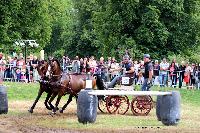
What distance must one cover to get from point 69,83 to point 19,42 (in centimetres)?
3787

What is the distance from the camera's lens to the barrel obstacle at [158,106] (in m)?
18.2

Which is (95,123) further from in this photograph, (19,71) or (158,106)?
(19,71)

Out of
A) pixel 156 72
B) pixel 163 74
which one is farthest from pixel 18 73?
pixel 163 74

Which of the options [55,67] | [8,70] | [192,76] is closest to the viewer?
[55,67]

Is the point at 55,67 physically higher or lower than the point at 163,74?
higher

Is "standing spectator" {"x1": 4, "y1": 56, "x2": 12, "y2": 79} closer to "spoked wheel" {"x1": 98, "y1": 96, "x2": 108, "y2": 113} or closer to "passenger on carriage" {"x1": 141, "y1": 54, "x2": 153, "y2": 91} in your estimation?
"spoked wheel" {"x1": 98, "y1": 96, "x2": 108, "y2": 113}

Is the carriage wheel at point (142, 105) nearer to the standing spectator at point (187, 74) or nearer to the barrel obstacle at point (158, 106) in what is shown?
the barrel obstacle at point (158, 106)

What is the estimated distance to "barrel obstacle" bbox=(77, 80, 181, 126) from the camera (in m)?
18.2

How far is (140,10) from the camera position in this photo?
5444 cm

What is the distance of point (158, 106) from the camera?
63.2ft

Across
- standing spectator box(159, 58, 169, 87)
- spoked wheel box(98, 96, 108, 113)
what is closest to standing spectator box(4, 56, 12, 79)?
standing spectator box(159, 58, 169, 87)

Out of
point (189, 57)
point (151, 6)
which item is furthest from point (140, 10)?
point (189, 57)

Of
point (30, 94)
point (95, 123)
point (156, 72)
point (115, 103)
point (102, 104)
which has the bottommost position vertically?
point (95, 123)

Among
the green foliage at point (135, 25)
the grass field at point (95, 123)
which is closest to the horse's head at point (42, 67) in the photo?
the grass field at point (95, 123)
